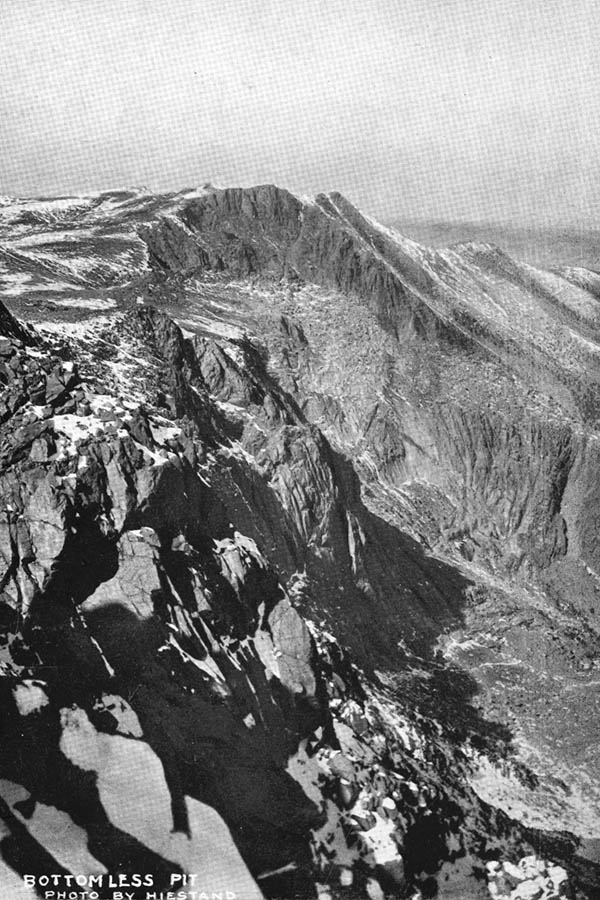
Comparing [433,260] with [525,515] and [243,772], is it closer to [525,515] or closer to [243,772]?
[525,515]

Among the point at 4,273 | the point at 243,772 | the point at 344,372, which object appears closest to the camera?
the point at 243,772

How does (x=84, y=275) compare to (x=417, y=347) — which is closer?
(x=84, y=275)

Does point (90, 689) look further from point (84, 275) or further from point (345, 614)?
point (84, 275)

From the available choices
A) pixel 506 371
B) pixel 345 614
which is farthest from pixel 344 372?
pixel 345 614

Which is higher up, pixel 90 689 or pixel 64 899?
pixel 90 689

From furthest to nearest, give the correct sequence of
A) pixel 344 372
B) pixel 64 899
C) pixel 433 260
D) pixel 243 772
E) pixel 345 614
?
pixel 433 260 → pixel 344 372 → pixel 345 614 → pixel 243 772 → pixel 64 899

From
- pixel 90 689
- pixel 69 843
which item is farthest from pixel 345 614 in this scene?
pixel 69 843

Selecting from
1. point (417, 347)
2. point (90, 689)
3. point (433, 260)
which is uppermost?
point (433, 260)
